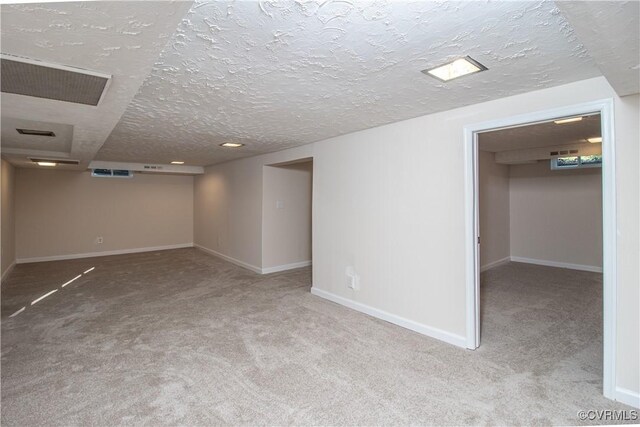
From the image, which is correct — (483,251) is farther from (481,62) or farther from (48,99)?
(48,99)

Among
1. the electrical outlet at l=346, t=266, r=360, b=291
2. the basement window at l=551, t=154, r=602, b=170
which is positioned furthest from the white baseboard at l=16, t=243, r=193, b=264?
the basement window at l=551, t=154, r=602, b=170

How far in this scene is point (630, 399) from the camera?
200 centimetres

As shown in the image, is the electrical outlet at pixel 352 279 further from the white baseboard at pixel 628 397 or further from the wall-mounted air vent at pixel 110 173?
the wall-mounted air vent at pixel 110 173

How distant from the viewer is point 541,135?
4.14 metres

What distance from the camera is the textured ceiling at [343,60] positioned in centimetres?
134

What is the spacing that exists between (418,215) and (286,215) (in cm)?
326

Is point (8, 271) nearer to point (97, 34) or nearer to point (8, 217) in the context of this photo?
point (8, 217)

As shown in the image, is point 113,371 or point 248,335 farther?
point 248,335

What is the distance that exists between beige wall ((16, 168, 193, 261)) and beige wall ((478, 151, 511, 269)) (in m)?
7.10

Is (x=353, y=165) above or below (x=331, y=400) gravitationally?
above

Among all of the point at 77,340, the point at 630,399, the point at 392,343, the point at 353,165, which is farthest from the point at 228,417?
the point at 353,165

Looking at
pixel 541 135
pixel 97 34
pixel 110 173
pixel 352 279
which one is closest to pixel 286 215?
pixel 352 279

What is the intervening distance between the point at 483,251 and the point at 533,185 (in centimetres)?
187

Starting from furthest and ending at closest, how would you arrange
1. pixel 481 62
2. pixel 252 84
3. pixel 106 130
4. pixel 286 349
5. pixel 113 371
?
pixel 106 130 → pixel 286 349 → pixel 113 371 → pixel 252 84 → pixel 481 62
